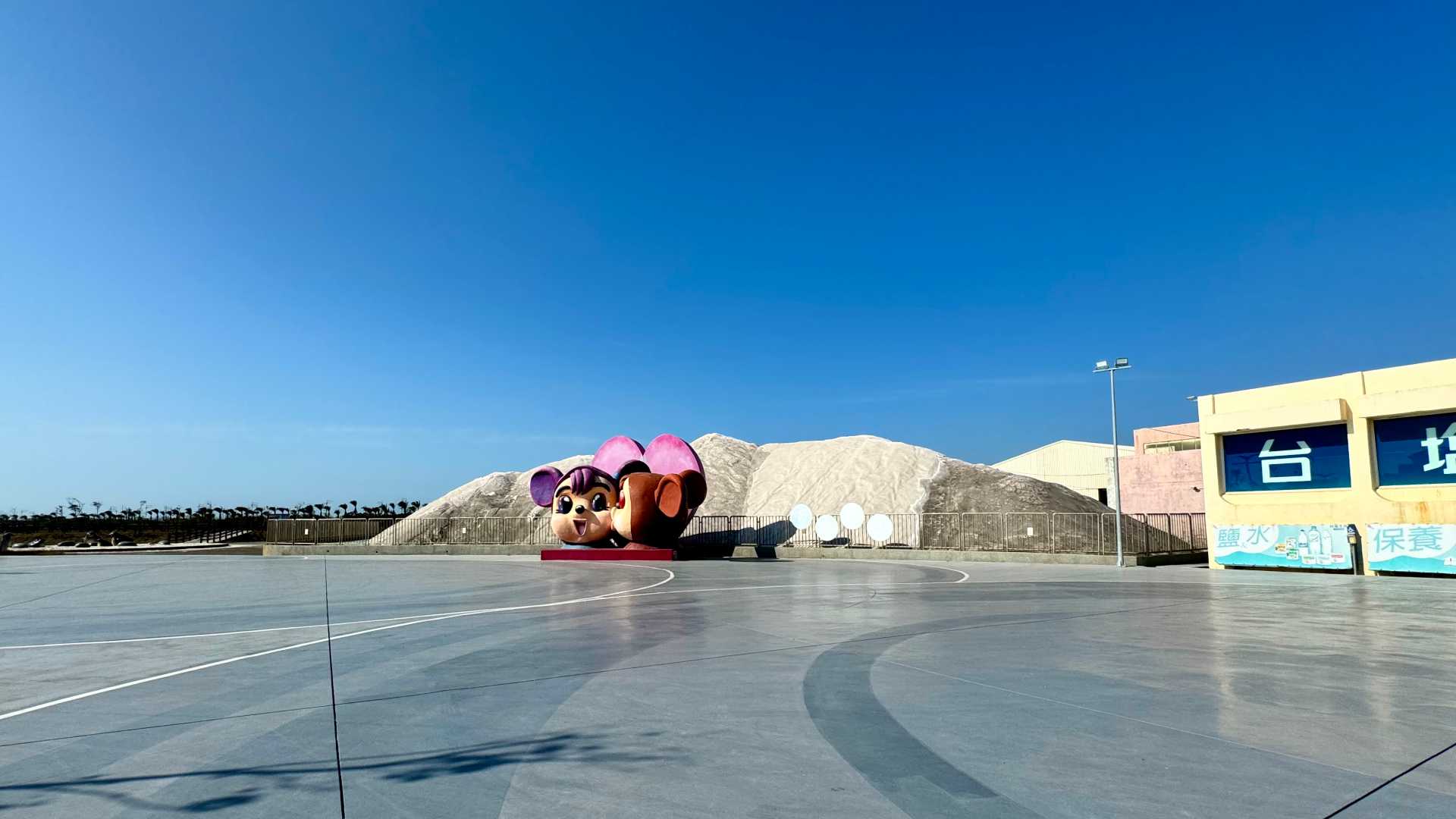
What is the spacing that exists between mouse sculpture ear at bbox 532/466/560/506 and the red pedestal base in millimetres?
4040

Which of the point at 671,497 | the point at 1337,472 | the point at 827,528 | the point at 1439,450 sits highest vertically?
the point at 1439,450

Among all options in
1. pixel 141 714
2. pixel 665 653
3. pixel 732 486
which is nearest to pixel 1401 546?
pixel 665 653

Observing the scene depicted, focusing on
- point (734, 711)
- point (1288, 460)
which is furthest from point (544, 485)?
point (734, 711)

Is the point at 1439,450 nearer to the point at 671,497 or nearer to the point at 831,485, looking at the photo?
the point at 671,497

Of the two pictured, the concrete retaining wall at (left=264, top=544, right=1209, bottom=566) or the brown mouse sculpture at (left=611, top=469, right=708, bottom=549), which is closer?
the concrete retaining wall at (left=264, top=544, right=1209, bottom=566)

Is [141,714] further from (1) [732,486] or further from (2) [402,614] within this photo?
(1) [732,486]

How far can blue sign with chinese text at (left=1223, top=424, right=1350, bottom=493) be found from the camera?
25.1 meters

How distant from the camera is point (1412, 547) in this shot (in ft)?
76.2

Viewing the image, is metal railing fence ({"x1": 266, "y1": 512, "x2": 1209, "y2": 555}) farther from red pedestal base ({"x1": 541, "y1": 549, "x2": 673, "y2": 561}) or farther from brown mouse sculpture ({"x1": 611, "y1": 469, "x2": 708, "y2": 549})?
red pedestal base ({"x1": 541, "y1": 549, "x2": 673, "y2": 561})

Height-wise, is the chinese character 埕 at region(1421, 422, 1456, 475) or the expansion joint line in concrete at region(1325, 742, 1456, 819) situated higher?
the chinese character 埕 at region(1421, 422, 1456, 475)

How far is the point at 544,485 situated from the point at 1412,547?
3346cm

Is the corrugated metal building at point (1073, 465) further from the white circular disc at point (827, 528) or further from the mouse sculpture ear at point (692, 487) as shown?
the mouse sculpture ear at point (692, 487)

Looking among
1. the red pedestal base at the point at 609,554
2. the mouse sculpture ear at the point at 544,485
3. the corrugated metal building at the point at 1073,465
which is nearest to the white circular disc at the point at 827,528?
the red pedestal base at the point at 609,554

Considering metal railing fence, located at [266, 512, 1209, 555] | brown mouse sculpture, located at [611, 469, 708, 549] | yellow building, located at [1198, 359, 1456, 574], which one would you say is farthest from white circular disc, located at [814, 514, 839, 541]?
yellow building, located at [1198, 359, 1456, 574]
